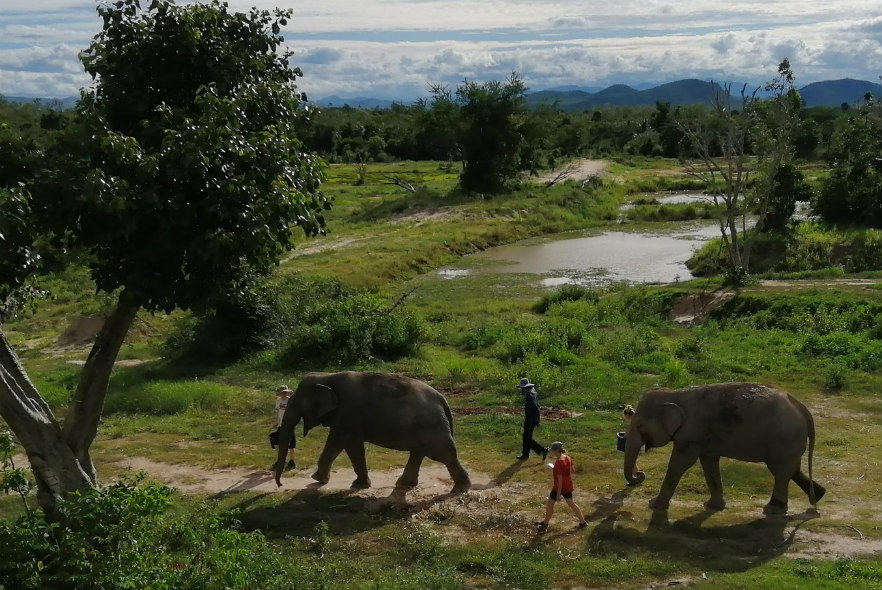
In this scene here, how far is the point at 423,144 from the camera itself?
8719cm

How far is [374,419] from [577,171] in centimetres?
5788

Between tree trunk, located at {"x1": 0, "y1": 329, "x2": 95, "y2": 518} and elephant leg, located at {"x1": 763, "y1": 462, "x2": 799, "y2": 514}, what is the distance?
335 inches

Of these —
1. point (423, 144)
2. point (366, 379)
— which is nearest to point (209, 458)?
point (366, 379)

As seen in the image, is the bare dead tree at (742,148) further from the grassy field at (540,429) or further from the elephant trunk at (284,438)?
the elephant trunk at (284,438)

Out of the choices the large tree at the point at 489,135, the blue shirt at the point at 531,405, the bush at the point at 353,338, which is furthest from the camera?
the large tree at the point at 489,135

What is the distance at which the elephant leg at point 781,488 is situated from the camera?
12.0 metres

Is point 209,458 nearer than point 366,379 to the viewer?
No

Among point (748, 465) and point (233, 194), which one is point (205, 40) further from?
point (748, 465)

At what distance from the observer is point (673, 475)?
12.2 m

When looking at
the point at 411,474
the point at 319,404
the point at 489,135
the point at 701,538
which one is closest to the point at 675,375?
the point at 411,474

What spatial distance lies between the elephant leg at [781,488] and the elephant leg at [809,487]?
1.31 ft

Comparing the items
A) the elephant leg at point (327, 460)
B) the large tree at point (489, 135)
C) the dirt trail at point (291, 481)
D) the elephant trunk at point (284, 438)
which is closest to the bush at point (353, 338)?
the dirt trail at point (291, 481)

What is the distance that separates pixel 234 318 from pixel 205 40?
13261 millimetres

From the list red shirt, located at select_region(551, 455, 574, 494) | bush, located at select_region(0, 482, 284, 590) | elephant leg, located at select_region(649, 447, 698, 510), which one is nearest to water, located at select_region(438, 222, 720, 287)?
elephant leg, located at select_region(649, 447, 698, 510)
